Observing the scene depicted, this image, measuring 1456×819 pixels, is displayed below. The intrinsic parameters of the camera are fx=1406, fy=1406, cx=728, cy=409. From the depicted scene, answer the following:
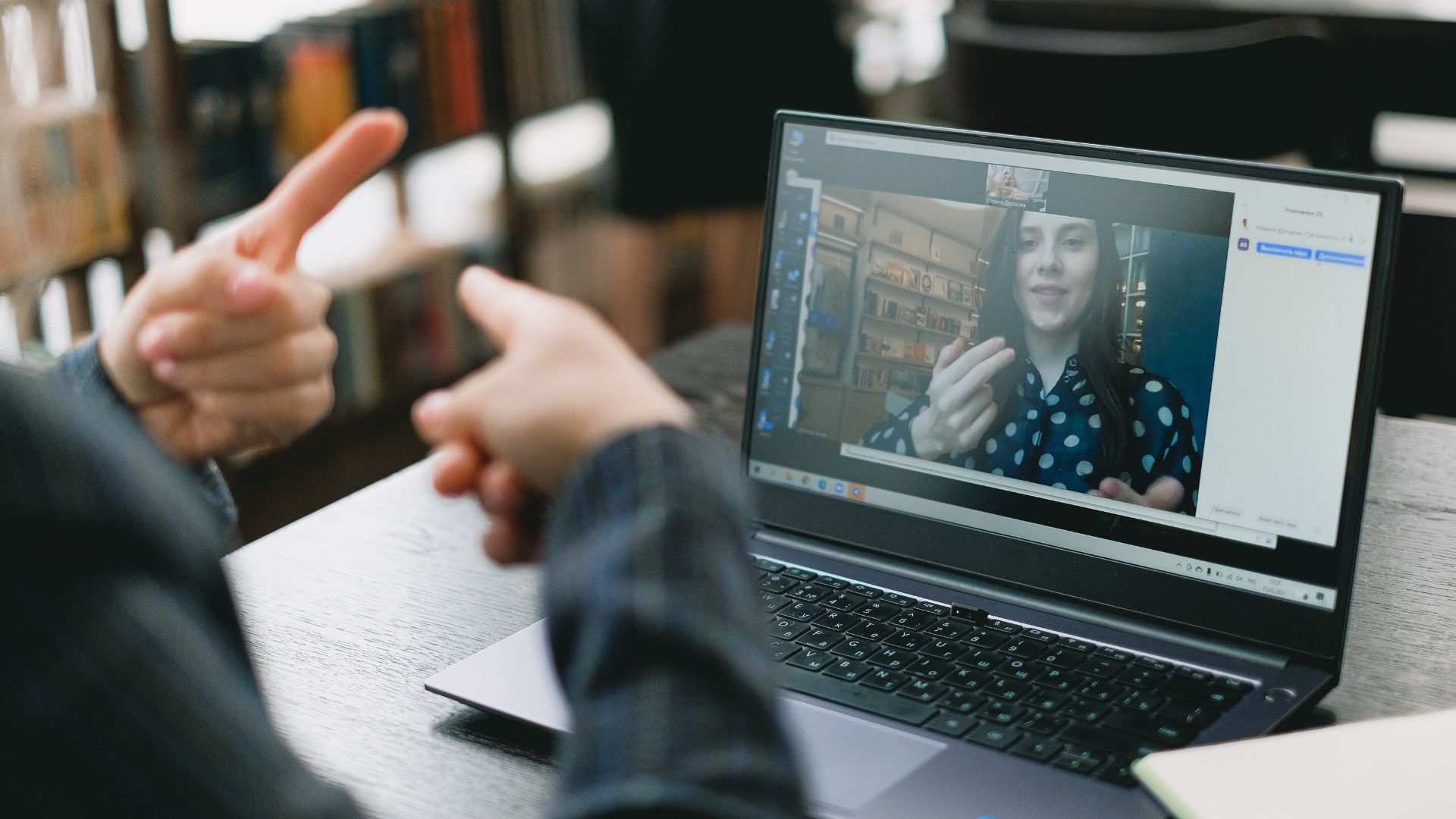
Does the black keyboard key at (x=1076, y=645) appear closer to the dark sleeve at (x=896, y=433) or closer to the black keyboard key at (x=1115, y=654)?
the black keyboard key at (x=1115, y=654)

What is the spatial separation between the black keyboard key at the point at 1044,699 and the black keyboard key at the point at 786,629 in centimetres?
15

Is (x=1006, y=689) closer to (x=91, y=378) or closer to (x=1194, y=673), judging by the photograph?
(x=1194, y=673)

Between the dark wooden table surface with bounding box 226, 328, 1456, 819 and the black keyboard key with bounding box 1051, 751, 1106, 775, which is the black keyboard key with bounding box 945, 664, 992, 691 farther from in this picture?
the dark wooden table surface with bounding box 226, 328, 1456, 819

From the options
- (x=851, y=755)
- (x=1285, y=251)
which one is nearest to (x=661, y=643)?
(x=851, y=755)

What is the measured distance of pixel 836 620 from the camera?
91 cm

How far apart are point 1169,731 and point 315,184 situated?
58cm

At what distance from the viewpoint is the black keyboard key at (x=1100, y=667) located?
839 millimetres

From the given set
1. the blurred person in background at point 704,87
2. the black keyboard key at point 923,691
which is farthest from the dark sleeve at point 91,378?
the blurred person in background at point 704,87

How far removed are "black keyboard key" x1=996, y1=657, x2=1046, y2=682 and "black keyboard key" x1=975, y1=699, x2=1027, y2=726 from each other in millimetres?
32

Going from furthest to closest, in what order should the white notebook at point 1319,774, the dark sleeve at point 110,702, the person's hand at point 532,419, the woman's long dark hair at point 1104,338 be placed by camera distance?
the woman's long dark hair at point 1104,338, the white notebook at point 1319,774, the person's hand at point 532,419, the dark sleeve at point 110,702

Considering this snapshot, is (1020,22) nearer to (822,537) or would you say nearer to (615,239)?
(615,239)

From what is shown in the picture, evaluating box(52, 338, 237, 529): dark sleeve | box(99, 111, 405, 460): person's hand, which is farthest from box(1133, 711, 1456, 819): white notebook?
box(52, 338, 237, 529): dark sleeve

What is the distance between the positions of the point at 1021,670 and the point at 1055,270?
0.84ft

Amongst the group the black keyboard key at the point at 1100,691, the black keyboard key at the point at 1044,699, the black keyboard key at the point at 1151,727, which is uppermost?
the black keyboard key at the point at 1151,727
